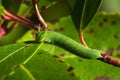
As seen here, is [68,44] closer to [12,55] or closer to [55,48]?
[12,55]

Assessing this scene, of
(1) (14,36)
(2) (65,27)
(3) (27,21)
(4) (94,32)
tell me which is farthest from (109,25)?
(3) (27,21)

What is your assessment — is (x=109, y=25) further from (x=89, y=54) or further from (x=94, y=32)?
(x=89, y=54)

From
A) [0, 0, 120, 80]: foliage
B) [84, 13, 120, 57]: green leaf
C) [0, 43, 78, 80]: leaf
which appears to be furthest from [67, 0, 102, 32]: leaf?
[84, 13, 120, 57]: green leaf

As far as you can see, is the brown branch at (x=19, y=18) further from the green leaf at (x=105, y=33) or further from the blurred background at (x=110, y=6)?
the blurred background at (x=110, y=6)

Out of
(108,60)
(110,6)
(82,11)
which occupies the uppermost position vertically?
(82,11)

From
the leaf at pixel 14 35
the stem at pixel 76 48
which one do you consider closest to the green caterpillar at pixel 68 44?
the stem at pixel 76 48

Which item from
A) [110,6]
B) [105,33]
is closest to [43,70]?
[105,33]

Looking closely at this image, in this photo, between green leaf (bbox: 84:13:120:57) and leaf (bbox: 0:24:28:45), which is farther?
green leaf (bbox: 84:13:120:57)

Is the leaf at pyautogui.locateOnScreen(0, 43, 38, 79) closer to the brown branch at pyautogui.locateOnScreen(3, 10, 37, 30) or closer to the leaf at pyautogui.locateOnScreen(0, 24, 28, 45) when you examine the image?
the brown branch at pyautogui.locateOnScreen(3, 10, 37, 30)
